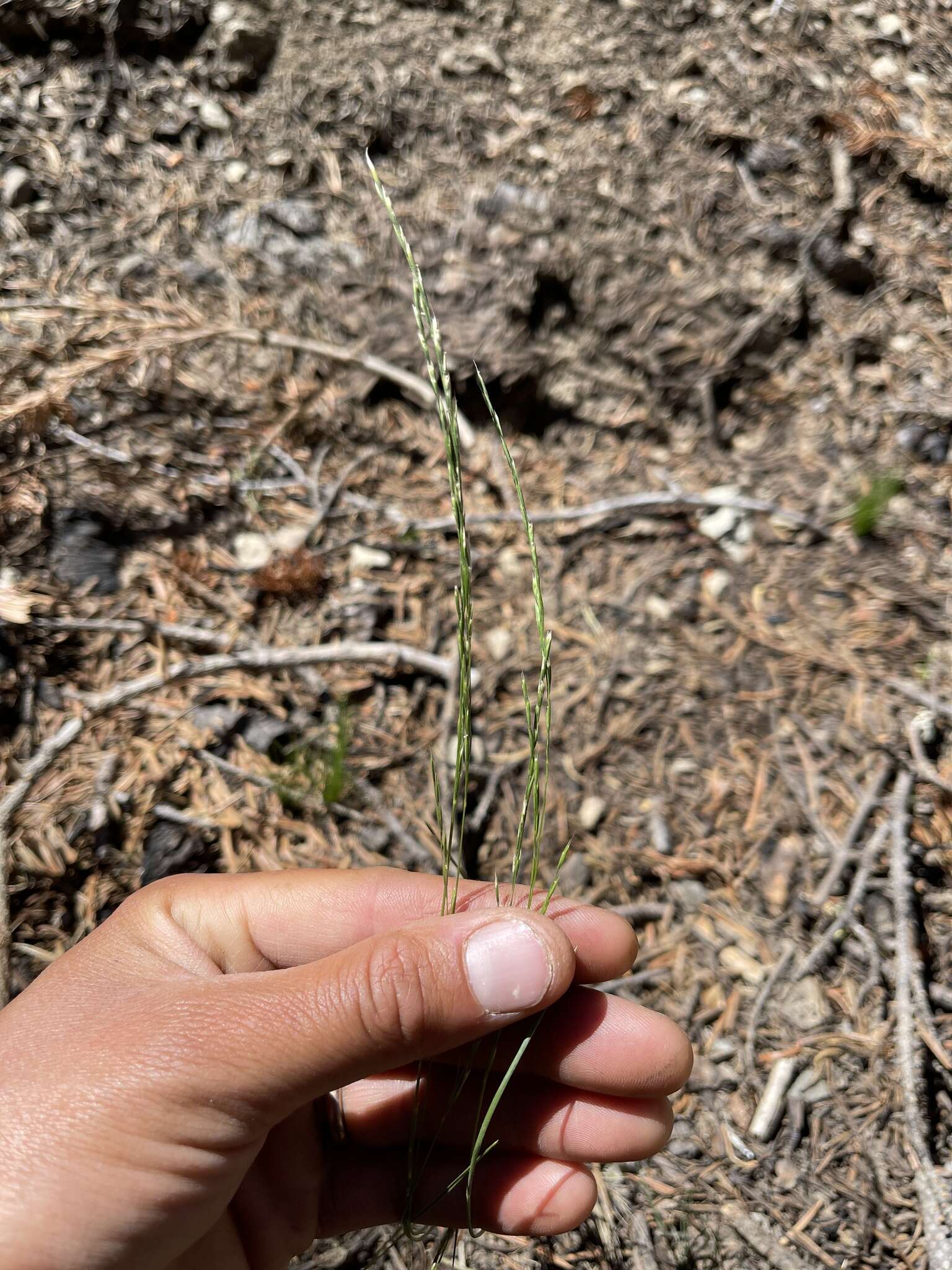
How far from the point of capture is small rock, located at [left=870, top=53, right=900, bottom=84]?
271 cm


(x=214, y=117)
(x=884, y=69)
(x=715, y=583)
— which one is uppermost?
(x=214, y=117)

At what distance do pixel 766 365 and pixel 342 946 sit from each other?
2.13 m

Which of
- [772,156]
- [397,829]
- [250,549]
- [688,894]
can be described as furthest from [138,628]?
[772,156]

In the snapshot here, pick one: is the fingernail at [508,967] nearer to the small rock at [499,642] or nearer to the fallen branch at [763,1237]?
the fallen branch at [763,1237]

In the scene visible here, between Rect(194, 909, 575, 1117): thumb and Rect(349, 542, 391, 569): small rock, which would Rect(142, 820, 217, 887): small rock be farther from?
Rect(349, 542, 391, 569): small rock

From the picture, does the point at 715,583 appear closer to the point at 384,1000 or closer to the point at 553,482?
the point at 553,482

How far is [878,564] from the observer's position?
2330 millimetres

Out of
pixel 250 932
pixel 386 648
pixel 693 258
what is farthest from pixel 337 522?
pixel 693 258

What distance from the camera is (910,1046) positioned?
1664mm

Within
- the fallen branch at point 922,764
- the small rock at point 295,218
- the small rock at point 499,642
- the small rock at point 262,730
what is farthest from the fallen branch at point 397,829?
the small rock at point 295,218

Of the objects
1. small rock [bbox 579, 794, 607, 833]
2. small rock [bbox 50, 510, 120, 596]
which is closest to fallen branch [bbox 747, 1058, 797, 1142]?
small rock [bbox 579, 794, 607, 833]

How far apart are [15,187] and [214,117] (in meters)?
0.68

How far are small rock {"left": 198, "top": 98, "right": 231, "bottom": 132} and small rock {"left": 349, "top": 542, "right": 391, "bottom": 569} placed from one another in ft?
5.07

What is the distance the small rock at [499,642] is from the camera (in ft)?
7.45
